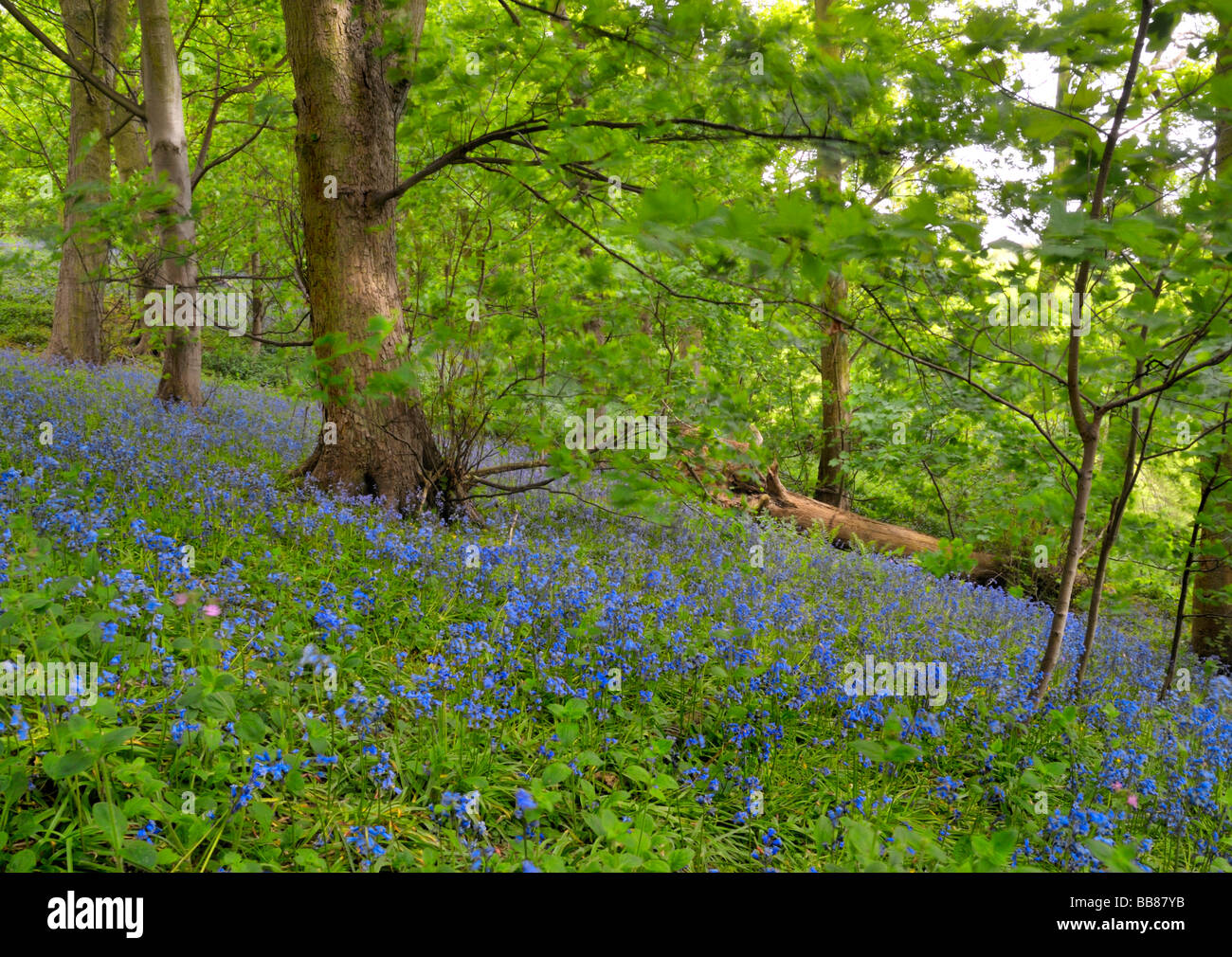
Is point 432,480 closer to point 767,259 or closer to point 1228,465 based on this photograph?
point 767,259

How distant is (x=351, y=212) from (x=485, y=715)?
12.9 ft

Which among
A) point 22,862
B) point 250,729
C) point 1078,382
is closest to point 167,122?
point 250,729

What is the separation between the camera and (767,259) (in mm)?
1672

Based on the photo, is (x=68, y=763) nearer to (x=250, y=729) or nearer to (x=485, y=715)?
(x=250, y=729)

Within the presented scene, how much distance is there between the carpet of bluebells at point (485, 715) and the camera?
2.00 meters

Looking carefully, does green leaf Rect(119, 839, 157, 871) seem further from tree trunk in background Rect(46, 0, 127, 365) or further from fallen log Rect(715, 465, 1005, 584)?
tree trunk in background Rect(46, 0, 127, 365)

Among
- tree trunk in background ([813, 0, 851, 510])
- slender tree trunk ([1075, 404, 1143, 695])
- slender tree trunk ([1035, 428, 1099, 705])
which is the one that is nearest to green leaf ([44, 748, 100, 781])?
slender tree trunk ([1035, 428, 1099, 705])

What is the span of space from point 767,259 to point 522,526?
4250 millimetres

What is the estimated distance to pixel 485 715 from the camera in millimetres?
2586

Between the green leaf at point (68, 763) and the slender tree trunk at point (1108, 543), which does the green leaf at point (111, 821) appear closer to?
the green leaf at point (68, 763)

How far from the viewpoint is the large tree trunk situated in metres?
4.83

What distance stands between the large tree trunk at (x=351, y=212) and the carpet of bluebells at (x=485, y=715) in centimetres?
52

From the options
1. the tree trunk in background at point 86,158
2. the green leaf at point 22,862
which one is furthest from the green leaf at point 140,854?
the tree trunk in background at point 86,158
